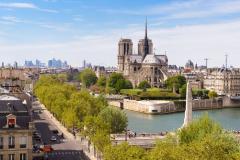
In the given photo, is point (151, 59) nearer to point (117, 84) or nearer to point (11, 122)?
→ point (117, 84)

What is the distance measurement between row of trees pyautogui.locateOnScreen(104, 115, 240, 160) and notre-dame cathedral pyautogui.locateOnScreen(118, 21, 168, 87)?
114 m

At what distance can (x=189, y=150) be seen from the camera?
33375 millimetres

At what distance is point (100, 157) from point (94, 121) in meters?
6.88

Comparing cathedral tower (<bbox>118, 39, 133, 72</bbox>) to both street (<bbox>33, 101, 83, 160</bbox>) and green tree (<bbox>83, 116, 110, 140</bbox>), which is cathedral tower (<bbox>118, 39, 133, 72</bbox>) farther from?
green tree (<bbox>83, 116, 110, 140</bbox>)

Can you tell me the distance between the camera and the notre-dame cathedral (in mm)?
162500

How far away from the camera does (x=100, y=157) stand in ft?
154

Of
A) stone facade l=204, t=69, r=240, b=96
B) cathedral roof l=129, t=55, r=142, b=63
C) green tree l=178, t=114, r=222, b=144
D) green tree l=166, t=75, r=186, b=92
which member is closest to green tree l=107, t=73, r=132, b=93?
green tree l=166, t=75, r=186, b=92

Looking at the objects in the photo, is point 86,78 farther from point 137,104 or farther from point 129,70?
point 137,104

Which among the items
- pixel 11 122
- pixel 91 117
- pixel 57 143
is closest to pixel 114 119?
pixel 91 117

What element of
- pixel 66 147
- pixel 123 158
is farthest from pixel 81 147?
pixel 123 158

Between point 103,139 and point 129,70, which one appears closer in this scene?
point 103,139

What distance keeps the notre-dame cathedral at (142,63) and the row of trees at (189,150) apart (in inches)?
4475

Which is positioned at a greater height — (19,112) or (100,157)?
(19,112)

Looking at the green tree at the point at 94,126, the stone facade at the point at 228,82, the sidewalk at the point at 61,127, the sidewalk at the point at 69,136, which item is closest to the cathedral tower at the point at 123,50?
the stone facade at the point at 228,82
